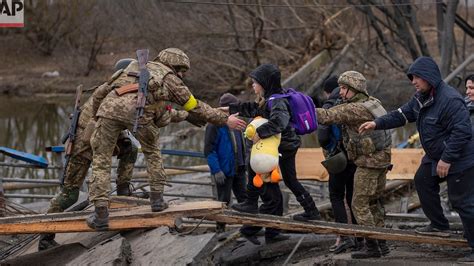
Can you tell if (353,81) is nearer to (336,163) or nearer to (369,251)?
(336,163)

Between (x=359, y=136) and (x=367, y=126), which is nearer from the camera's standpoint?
(x=367, y=126)

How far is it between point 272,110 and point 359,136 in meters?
0.87

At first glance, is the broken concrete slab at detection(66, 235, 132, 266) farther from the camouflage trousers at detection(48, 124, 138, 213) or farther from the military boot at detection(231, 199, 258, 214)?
the military boot at detection(231, 199, 258, 214)

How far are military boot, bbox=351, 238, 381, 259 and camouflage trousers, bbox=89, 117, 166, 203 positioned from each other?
1917 millimetres

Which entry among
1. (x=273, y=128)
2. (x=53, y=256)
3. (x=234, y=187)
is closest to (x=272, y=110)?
(x=273, y=128)

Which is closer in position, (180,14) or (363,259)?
(363,259)

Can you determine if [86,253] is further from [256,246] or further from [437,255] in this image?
[437,255]

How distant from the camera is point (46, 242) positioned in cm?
873

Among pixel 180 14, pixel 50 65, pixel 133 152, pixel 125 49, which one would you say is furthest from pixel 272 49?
pixel 133 152

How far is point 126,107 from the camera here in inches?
279

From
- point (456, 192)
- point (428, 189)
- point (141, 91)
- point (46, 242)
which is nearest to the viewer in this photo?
Result: point (141, 91)

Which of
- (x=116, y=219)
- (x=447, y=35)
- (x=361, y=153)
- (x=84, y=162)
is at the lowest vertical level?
(x=116, y=219)

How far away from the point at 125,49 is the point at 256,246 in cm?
2655

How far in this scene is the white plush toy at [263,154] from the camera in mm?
7434
